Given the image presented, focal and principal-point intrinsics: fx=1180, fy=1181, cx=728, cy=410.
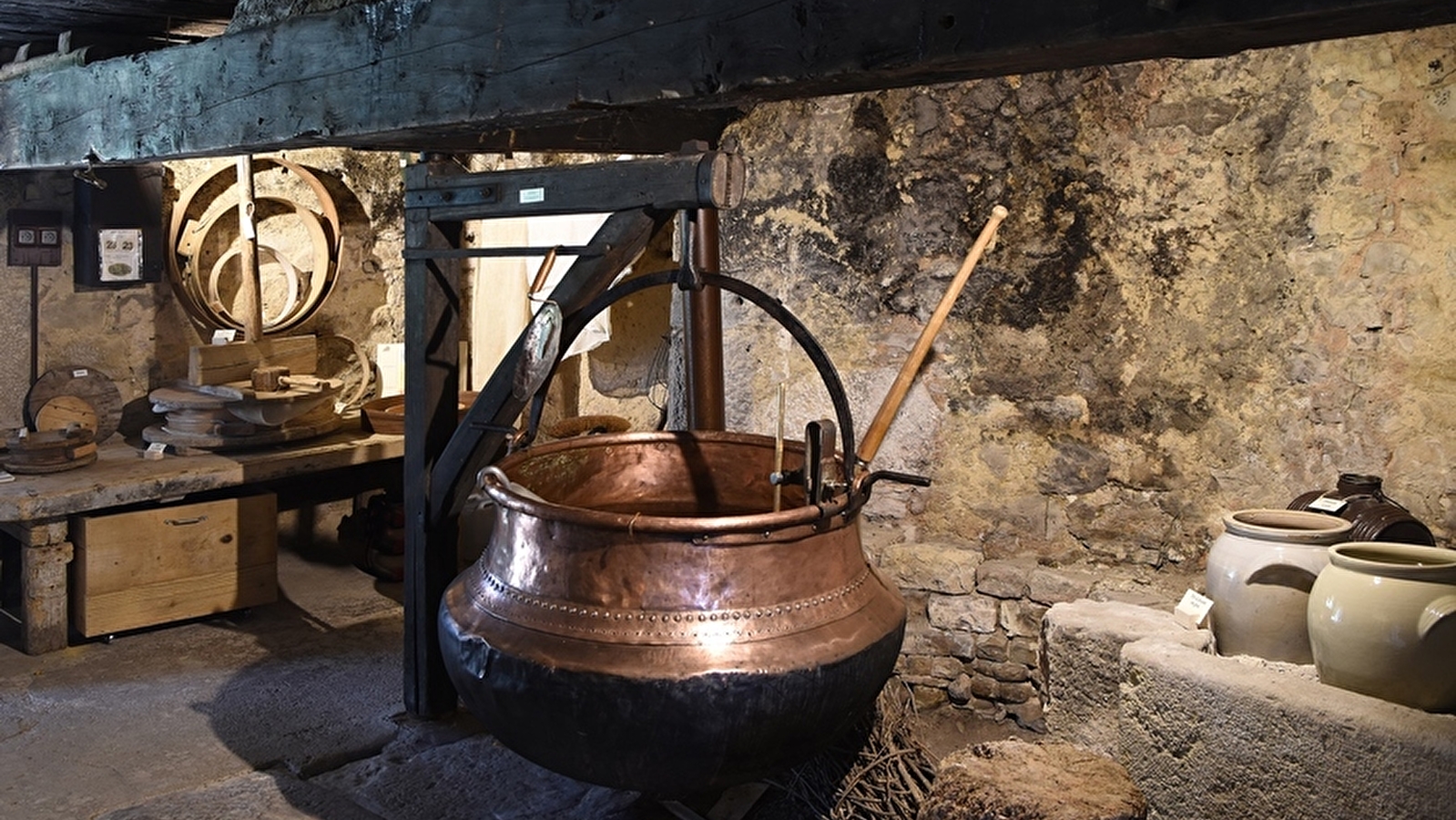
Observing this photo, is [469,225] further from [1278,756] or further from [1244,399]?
[1278,756]

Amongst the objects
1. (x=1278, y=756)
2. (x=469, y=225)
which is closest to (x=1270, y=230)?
(x=1278, y=756)

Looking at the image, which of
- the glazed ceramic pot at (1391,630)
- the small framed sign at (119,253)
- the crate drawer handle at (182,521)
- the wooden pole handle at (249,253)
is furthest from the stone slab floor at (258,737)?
the small framed sign at (119,253)

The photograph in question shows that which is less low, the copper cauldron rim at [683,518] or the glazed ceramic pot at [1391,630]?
the copper cauldron rim at [683,518]

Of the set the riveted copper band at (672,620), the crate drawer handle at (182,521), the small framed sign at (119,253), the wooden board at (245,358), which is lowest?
the crate drawer handle at (182,521)

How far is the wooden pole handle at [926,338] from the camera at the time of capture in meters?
4.04

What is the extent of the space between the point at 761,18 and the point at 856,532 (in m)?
A: 1.24

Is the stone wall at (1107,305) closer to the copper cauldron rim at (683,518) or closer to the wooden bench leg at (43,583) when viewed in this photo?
the copper cauldron rim at (683,518)

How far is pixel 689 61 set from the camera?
227cm

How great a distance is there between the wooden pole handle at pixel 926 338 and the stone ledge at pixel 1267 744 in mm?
1234

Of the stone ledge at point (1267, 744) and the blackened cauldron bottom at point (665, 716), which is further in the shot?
the stone ledge at point (1267, 744)

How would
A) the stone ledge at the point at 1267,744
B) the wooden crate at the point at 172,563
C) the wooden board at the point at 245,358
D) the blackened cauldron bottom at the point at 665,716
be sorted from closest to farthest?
the blackened cauldron bottom at the point at 665,716 < the stone ledge at the point at 1267,744 < the wooden crate at the point at 172,563 < the wooden board at the point at 245,358

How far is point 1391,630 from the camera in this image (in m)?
2.60

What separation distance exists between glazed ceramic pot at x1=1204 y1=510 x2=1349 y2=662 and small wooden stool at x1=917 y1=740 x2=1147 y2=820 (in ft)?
1.81

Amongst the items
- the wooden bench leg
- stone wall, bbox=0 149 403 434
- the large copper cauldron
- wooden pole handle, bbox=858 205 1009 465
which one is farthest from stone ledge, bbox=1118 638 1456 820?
stone wall, bbox=0 149 403 434
